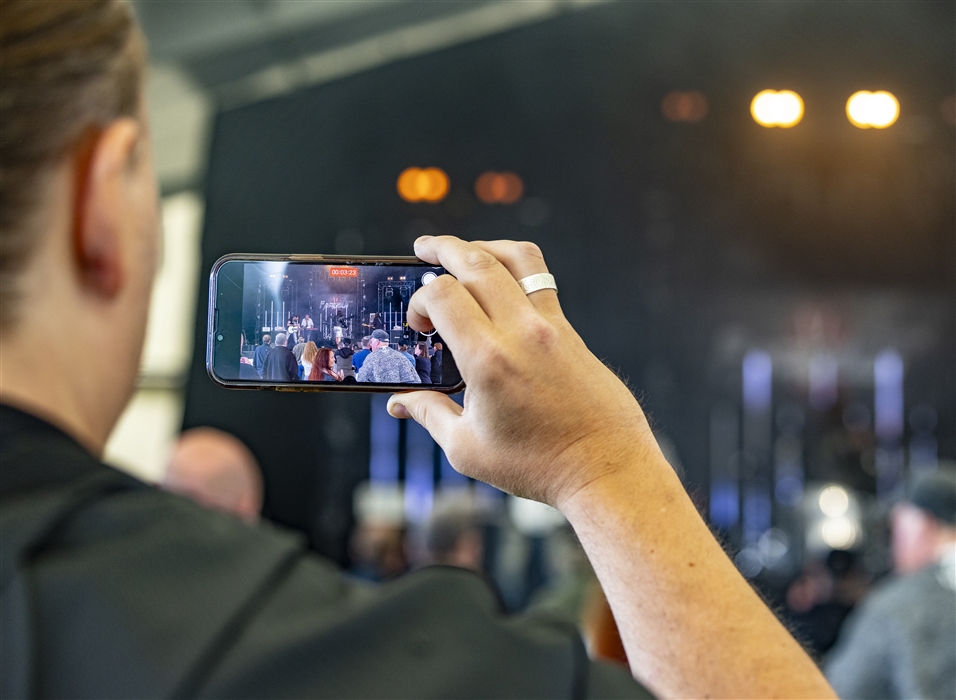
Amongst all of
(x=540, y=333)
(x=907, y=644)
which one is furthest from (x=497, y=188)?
(x=540, y=333)

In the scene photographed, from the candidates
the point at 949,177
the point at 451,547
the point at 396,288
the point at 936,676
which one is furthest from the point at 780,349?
the point at 396,288

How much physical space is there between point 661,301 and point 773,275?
27.6 inches

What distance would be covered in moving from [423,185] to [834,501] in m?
5.11

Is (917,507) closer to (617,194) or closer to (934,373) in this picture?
(617,194)

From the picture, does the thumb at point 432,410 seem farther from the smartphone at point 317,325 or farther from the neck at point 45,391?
the neck at point 45,391

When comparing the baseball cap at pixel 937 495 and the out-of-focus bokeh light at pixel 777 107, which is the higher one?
the out-of-focus bokeh light at pixel 777 107

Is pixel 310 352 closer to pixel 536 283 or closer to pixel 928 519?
pixel 536 283

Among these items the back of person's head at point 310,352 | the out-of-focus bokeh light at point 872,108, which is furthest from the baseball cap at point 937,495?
the back of person's head at point 310,352

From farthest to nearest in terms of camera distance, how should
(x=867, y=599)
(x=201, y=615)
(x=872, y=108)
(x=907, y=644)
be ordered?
(x=872, y=108) < (x=867, y=599) < (x=907, y=644) < (x=201, y=615)

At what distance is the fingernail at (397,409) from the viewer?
1.82 feet

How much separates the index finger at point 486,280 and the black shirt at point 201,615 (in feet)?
0.52

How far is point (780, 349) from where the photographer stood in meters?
6.42

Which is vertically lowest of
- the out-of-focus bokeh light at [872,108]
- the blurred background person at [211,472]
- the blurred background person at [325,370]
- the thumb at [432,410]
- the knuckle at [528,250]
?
the blurred background person at [211,472]

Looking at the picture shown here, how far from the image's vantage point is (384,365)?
59cm
